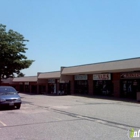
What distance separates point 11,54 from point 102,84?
1392 centimetres

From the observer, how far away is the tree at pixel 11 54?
3141cm

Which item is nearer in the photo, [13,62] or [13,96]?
[13,96]

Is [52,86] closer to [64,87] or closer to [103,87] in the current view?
[64,87]

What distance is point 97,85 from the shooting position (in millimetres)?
36156

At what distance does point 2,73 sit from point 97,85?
14248mm

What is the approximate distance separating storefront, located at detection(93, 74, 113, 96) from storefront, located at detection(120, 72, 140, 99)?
2.43 m

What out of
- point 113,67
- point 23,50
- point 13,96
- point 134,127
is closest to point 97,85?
point 113,67

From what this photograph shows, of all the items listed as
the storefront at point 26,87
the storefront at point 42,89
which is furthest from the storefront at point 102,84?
the storefront at point 26,87

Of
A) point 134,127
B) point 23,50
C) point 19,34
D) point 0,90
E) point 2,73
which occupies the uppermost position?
point 19,34

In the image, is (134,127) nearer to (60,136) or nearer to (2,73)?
(60,136)

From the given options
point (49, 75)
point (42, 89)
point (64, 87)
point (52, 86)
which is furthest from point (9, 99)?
point (42, 89)

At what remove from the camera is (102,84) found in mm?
35094

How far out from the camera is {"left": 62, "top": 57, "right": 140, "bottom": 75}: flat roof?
2675 cm

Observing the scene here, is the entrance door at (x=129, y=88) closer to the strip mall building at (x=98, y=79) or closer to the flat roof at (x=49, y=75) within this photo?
the strip mall building at (x=98, y=79)
